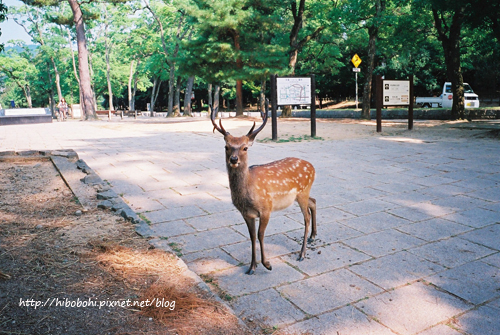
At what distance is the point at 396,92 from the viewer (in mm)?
13453

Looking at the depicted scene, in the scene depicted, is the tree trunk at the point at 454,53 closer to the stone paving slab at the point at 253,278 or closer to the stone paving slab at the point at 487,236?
the stone paving slab at the point at 487,236

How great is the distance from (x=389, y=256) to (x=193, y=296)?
6.06ft

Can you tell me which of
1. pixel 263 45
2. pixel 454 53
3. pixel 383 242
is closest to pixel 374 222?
pixel 383 242

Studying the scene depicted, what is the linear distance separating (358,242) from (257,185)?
1.34 m

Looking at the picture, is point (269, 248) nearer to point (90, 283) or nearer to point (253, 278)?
point (253, 278)

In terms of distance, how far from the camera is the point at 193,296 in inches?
109

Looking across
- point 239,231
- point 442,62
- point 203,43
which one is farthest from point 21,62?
point 239,231

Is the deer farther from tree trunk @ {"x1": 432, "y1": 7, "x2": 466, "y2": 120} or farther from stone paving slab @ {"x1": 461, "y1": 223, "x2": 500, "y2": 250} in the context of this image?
tree trunk @ {"x1": 432, "y1": 7, "x2": 466, "y2": 120}

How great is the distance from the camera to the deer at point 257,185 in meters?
3.12

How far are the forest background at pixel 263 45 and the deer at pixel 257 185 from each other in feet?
20.9

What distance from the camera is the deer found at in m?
→ 3.12

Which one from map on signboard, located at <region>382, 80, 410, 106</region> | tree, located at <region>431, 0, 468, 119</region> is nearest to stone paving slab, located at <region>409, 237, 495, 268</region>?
map on signboard, located at <region>382, 80, 410, 106</region>

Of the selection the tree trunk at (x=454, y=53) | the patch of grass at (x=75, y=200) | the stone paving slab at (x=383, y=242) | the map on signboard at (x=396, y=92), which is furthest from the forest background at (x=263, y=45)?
the stone paving slab at (x=383, y=242)

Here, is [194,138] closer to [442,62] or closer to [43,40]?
[442,62]
